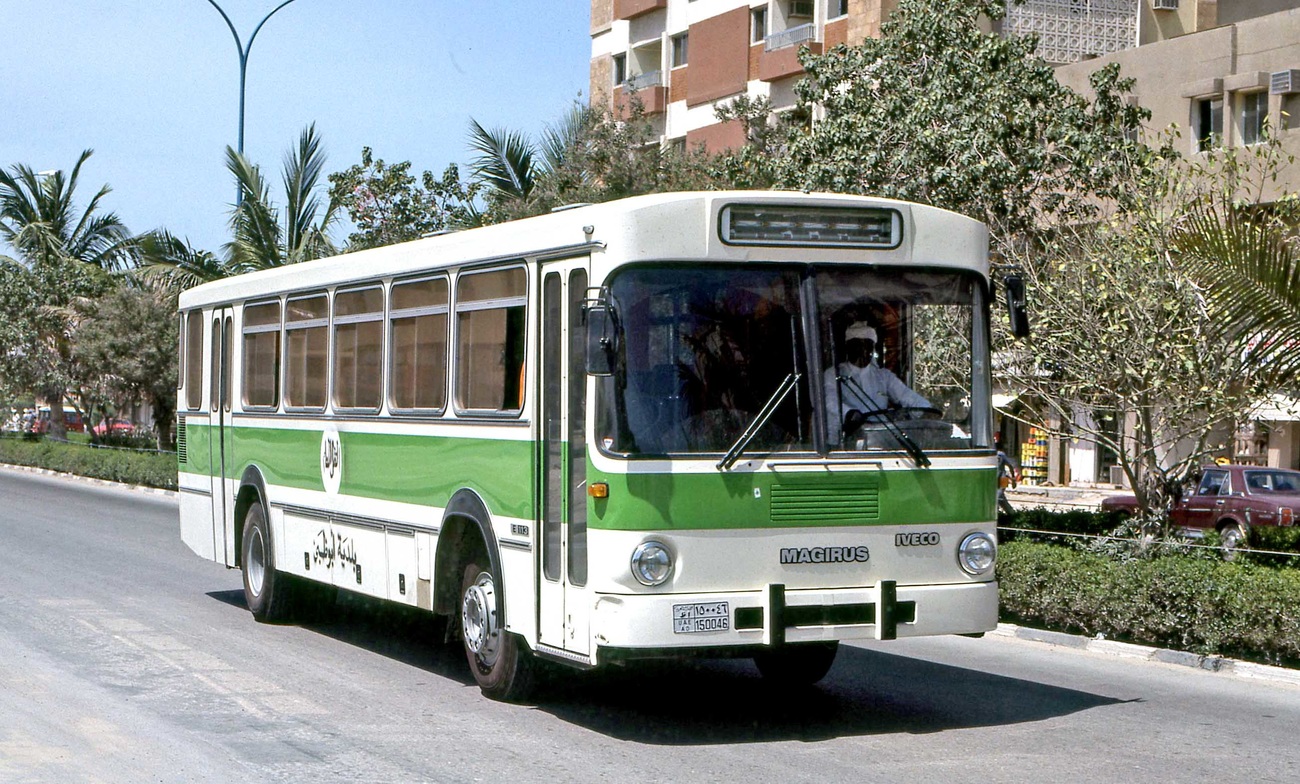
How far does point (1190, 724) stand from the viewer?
975cm

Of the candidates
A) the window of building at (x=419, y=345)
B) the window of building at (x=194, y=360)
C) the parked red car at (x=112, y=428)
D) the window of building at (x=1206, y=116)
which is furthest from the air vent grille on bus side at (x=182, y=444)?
the parked red car at (x=112, y=428)

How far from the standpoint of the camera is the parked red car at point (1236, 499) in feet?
92.9

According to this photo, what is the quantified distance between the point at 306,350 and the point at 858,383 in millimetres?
5614

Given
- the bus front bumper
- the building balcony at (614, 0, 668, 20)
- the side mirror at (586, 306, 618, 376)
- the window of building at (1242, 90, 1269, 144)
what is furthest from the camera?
the building balcony at (614, 0, 668, 20)

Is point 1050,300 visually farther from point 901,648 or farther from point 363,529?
point 363,529

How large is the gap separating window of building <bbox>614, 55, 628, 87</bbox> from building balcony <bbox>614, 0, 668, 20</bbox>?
4.47ft

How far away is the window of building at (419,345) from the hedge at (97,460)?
26.5 m

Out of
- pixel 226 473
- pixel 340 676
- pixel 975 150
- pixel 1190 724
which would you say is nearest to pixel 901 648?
pixel 1190 724

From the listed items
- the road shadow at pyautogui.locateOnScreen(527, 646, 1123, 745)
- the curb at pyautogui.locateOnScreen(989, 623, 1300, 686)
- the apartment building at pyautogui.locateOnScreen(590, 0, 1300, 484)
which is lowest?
the curb at pyautogui.locateOnScreen(989, 623, 1300, 686)

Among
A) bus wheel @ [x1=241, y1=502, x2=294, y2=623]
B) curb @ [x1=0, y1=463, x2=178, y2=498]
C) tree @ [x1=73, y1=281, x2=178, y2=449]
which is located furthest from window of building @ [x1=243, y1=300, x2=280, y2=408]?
tree @ [x1=73, y1=281, x2=178, y2=449]

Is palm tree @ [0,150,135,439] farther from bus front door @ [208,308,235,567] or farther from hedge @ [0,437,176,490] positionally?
bus front door @ [208,308,235,567]

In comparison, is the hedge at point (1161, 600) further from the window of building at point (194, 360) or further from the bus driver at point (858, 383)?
the window of building at point (194, 360)

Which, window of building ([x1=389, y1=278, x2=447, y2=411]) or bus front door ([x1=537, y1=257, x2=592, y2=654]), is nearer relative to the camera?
bus front door ([x1=537, y1=257, x2=592, y2=654])

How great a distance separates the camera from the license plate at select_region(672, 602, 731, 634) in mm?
8617
